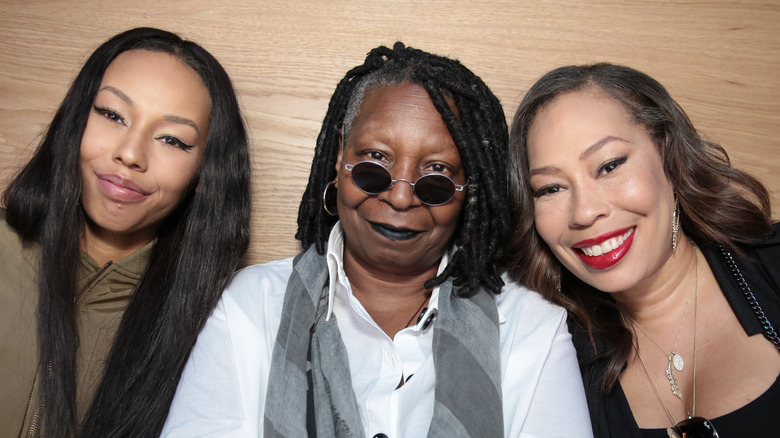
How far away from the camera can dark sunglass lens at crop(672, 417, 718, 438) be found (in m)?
1.74

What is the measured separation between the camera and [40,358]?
195 centimetres

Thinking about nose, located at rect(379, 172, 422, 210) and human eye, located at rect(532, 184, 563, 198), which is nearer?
nose, located at rect(379, 172, 422, 210)

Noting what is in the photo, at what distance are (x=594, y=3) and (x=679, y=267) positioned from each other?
3.95 ft

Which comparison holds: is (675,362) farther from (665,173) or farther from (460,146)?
(460,146)

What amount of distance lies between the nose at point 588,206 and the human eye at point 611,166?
68mm

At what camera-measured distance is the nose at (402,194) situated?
1.81m

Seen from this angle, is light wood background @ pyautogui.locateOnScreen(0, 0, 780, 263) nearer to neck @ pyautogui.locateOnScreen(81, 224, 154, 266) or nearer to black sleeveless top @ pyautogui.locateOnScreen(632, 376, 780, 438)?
neck @ pyautogui.locateOnScreen(81, 224, 154, 266)

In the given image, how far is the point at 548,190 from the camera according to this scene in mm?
1979

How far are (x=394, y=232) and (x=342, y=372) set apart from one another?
0.49 m

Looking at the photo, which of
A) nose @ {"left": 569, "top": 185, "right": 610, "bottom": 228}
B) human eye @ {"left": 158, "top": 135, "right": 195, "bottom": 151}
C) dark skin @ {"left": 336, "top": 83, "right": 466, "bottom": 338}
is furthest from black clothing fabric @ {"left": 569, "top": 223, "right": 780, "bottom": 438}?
human eye @ {"left": 158, "top": 135, "right": 195, "bottom": 151}

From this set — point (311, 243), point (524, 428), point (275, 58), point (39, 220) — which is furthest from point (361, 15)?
point (524, 428)

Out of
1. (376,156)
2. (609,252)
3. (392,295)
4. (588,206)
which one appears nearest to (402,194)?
(376,156)

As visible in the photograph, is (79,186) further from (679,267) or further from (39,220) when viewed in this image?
(679,267)

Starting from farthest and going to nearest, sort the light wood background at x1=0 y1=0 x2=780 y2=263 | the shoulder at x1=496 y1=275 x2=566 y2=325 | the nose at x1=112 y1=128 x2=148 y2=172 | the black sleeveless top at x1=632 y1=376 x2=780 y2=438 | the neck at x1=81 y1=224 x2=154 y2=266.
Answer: the light wood background at x1=0 y1=0 x2=780 y2=263 → the neck at x1=81 y1=224 x2=154 y2=266 → the shoulder at x1=496 y1=275 x2=566 y2=325 → the nose at x1=112 y1=128 x2=148 y2=172 → the black sleeveless top at x1=632 y1=376 x2=780 y2=438
